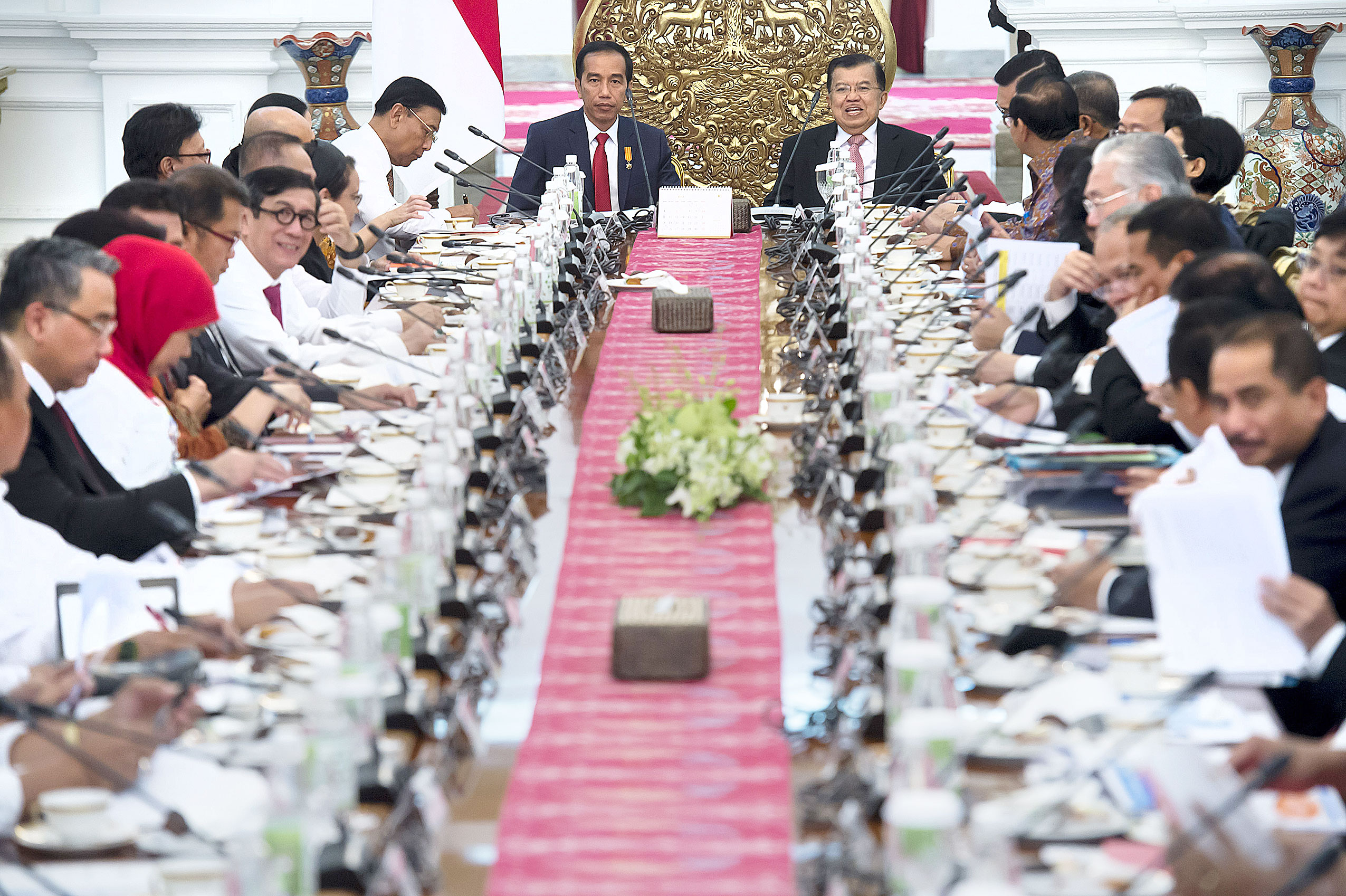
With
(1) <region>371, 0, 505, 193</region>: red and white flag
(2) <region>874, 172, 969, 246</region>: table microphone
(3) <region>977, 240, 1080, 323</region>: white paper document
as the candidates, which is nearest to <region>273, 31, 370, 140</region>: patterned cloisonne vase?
(1) <region>371, 0, 505, 193</region>: red and white flag

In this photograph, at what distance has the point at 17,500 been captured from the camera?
87.8 inches

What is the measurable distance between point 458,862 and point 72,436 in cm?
128

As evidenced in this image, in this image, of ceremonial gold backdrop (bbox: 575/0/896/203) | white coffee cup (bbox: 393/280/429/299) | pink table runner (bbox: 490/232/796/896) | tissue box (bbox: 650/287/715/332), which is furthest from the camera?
ceremonial gold backdrop (bbox: 575/0/896/203)

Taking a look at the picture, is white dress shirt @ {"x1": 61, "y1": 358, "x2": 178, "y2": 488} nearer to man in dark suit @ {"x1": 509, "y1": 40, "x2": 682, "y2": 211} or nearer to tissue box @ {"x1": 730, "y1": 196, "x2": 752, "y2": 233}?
tissue box @ {"x1": 730, "y1": 196, "x2": 752, "y2": 233}

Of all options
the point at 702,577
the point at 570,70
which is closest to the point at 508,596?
the point at 702,577

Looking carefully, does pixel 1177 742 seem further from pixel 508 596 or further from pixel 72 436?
pixel 72 436

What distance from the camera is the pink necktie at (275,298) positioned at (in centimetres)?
362

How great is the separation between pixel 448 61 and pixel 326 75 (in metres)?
0.65

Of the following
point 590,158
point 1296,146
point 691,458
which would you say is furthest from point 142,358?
point 1296,146

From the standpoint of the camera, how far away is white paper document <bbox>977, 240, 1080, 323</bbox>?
3.58m

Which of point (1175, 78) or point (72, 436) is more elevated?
point (1175, 78)

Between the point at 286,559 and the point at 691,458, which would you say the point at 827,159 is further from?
the point at 286,559

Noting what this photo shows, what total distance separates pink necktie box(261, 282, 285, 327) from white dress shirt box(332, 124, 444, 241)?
1292 mm

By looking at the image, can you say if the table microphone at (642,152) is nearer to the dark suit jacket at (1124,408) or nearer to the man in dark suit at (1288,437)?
the dark suit jacket at (1124,408)
